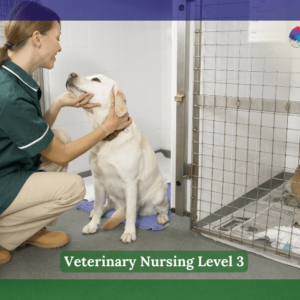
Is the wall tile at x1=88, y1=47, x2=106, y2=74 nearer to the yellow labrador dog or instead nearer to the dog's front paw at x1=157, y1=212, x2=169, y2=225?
the yellow labrador dog

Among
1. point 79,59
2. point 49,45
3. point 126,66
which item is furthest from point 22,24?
point 126,66

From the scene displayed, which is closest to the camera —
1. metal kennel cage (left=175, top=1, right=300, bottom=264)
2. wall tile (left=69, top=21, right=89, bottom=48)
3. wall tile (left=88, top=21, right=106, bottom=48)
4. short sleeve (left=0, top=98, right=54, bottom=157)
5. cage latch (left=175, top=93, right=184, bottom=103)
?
short sleeve (left=0, top=98, right=54, bottom=157)

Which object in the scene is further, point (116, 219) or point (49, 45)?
point (116, 219)

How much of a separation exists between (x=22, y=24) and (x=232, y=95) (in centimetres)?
145

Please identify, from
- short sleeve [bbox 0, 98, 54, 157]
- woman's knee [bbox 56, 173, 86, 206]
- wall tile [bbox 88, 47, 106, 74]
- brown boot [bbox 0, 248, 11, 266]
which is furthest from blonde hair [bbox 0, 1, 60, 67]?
wall tile [bbox 88, 47, 106, 74]

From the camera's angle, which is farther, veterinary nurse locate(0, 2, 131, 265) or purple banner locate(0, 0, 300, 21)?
purple banner locate(0, 0, 300, 21)

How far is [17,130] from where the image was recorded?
158cm

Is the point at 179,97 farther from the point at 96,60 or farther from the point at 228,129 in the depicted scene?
the point at 96,60

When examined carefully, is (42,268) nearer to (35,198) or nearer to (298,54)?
(35,198)

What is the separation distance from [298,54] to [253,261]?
6.69ft

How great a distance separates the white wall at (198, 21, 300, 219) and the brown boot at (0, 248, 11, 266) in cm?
118

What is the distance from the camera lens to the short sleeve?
1.55 m

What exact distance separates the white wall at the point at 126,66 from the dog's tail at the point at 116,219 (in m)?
1.12

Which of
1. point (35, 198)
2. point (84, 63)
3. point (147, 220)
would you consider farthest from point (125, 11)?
point (35, 198)
